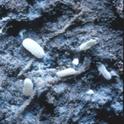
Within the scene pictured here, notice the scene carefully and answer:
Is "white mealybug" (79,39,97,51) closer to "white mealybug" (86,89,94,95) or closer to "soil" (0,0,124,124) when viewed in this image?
"soil" (0,0,124,124)

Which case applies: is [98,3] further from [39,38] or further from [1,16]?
[1,16]

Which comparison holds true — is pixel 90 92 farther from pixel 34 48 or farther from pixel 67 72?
pixel 34 48

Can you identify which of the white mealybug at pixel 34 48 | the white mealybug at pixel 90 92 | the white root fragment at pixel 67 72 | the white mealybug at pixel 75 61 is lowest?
the white mealybug at pixel 90 92

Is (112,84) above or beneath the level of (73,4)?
beneath

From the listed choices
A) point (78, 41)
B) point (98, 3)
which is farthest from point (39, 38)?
point (98, 3)

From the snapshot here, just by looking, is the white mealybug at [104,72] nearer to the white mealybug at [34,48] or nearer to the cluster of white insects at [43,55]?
the cluster of white insects at [43,55]

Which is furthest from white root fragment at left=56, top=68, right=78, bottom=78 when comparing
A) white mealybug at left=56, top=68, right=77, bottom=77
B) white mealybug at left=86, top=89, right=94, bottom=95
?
white mealybug at left=86, top=89, right=94, bottom=95

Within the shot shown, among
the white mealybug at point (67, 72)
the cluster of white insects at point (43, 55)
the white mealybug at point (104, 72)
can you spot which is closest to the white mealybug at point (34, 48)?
the cluster of white insects at point (43, 55)
